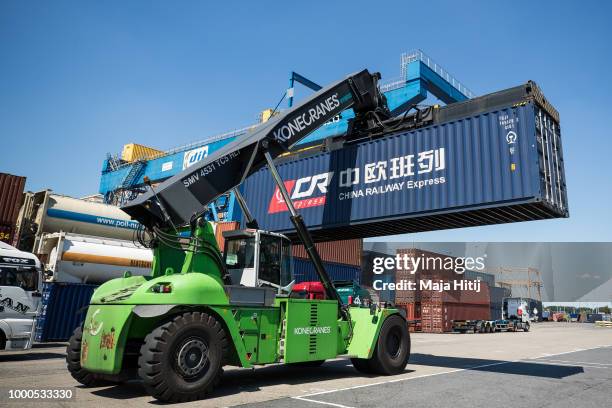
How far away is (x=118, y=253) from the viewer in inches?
706

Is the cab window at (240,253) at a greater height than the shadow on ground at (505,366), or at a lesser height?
greater

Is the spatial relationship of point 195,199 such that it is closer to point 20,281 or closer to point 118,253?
point 20,281

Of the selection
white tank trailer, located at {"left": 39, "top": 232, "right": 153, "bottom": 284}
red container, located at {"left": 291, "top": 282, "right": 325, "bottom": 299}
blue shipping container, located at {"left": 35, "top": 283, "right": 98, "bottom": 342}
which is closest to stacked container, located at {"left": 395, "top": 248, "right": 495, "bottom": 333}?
white tank trailer, located at {"left": 39, "top": 232, "right": 153, "bottom": 284}

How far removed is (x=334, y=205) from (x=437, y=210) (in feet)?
10.2

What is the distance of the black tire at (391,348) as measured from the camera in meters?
9.43

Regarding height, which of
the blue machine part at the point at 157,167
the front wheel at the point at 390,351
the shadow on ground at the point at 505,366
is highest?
the blue machine part at the point at 157,167

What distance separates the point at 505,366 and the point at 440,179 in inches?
218

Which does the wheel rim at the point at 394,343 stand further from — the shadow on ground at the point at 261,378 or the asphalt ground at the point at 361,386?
the shadow on ground at the point at 261,378

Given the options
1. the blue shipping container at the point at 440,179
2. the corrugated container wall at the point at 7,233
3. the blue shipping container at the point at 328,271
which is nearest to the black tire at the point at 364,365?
the blue shipping container at the point at 440,179

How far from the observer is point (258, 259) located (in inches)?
322

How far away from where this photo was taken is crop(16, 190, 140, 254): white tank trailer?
17.5 metres

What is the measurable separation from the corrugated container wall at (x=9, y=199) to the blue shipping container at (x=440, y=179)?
10.5m

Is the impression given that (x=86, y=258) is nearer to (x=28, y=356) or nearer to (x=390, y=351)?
(x=28, y=356)

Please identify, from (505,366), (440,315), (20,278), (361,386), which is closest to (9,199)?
(20,278)
